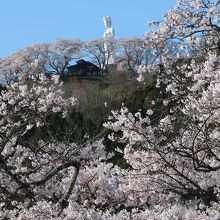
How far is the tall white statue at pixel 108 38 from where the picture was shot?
5406cm

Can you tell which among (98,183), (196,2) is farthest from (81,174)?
(196,2)

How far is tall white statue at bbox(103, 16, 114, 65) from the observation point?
5406 cm

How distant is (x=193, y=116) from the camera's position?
632 cm

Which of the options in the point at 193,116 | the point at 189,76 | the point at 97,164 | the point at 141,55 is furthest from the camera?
the point at 141,55

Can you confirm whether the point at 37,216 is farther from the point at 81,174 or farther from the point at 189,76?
the point at 189,76

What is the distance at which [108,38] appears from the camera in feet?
191

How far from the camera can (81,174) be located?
7.30 m

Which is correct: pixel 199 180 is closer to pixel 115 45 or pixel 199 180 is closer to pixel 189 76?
pixel 189 76

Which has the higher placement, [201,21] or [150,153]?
[201,21]

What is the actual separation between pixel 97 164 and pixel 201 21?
2.80 m

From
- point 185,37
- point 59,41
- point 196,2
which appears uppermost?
point 59,41

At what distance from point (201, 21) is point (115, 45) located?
48724 millimetres

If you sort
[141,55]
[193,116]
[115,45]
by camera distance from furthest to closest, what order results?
[115,45], [141,55], [193,116]

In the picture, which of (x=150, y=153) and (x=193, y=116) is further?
(x=150, y=153)
